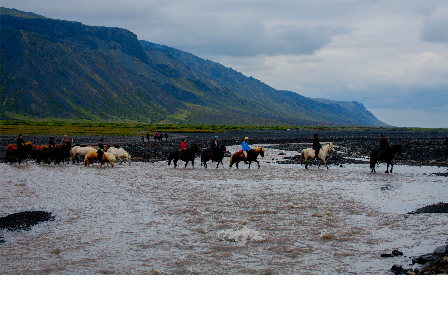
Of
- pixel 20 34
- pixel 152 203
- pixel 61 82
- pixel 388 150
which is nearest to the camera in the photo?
pixel 152 203

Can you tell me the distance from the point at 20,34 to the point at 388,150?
215 metres

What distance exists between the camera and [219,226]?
1044 centimetres

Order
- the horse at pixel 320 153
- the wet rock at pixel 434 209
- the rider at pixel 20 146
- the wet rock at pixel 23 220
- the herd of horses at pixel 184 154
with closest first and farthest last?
the wet rock at pixel 23 220, the wet rock at pixel 434 209, the herd of horses at pixel 184 154, the horse at pixel 320 153, the rider at pixel 20 146

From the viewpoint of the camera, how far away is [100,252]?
816 centimetres

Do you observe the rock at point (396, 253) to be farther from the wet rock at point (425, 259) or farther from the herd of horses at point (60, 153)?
the herd of horses at point (60, 153)

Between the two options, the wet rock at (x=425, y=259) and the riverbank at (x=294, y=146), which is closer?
the wet rock at (x=425, y=259)

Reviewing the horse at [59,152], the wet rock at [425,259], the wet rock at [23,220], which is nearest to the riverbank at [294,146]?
the horse at [59,152]

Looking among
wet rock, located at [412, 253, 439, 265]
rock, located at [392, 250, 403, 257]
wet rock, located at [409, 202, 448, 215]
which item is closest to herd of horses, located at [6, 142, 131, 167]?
wet rock, located at [409, 202, 448, 215]

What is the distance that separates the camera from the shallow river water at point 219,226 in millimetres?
7348

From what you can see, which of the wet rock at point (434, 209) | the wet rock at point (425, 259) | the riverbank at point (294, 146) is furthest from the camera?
the riverbank at point (294, 146)

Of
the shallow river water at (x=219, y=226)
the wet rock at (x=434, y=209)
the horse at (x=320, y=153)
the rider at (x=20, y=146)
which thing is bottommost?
the shallow river water at (x=219, y=226)
